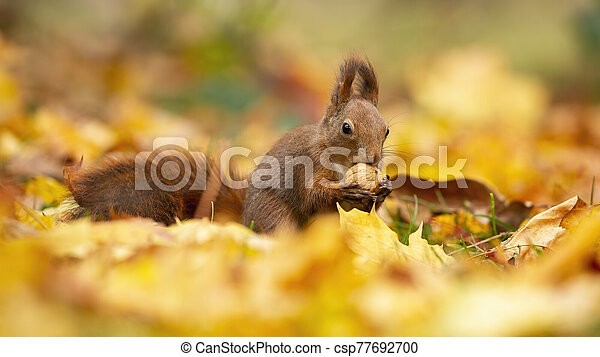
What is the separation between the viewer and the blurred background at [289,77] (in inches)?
172

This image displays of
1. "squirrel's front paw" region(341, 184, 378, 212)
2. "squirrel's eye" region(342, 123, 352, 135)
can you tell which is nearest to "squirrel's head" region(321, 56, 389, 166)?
"squirrel's eye" region(342, 123, 352, 135)

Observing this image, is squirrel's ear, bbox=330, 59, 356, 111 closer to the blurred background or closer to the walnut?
the walnut

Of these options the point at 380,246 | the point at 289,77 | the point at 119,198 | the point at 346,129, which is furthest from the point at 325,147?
the point at 289,77

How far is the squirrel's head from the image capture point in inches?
102

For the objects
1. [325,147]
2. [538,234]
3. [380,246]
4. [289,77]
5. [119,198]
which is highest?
[289,77]

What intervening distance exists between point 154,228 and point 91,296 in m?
0.47

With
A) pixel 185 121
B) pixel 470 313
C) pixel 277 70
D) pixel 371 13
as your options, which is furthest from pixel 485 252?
pixel 371 13

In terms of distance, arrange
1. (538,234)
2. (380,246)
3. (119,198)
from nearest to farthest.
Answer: (380,246)
(538,234)
(119,198)

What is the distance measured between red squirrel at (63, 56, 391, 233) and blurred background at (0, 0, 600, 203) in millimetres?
1207

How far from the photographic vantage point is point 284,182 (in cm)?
264

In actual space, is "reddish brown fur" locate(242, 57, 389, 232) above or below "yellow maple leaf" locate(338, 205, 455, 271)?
above

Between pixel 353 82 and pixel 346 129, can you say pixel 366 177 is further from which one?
pixel 353 82

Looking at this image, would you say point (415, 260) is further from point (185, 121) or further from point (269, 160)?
point (185, 121)

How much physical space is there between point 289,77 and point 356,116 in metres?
4.10
